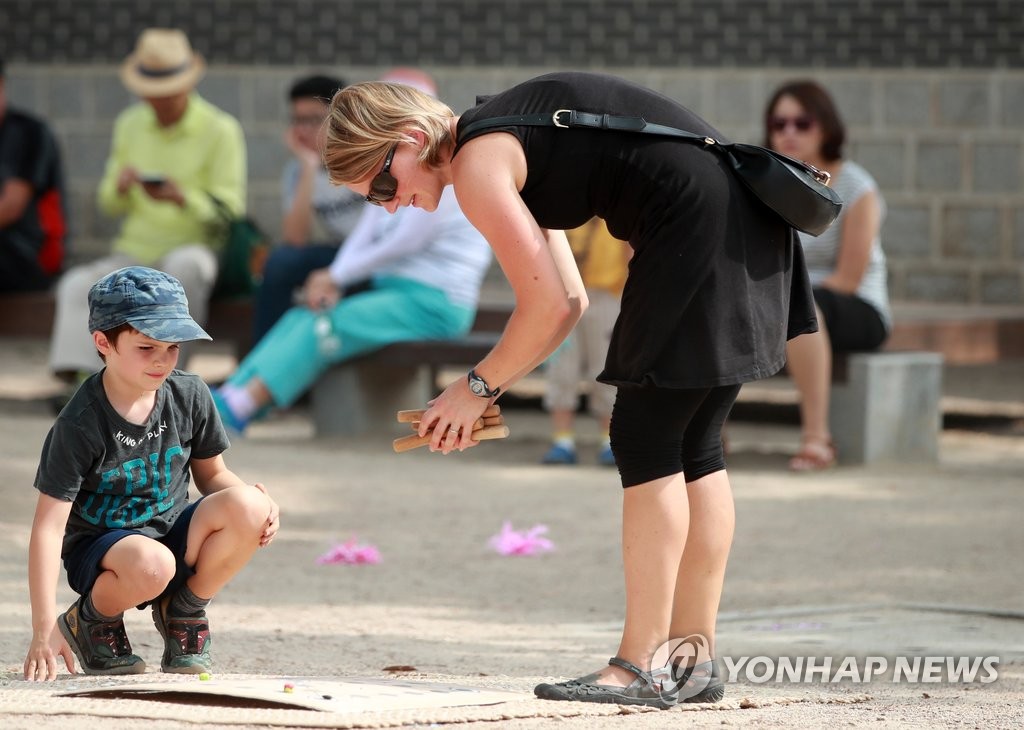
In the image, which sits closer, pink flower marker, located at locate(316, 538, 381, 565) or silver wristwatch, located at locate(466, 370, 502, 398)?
silver wristwatch, located at locate(466, 370, 502, 398)

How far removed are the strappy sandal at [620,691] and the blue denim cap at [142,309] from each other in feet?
3.24

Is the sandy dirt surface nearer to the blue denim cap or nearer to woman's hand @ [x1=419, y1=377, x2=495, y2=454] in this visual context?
woman's hand @ [x1=419, y1=377, x2=495, y2=454]

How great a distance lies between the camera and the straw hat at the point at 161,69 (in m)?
8.40

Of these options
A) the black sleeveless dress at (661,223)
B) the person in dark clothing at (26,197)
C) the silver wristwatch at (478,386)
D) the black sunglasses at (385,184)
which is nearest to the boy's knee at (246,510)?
the silver wristwatch at (478,386)

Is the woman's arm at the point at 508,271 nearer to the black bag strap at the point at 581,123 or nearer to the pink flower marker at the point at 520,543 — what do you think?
the black bag strap at the point at 581,123

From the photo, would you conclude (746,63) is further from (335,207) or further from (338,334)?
(338,334)

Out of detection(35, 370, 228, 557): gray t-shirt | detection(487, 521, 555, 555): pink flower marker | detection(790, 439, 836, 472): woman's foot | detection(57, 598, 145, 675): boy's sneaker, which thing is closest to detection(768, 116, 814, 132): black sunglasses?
detection(790, 439, 836, 472): woman's foot

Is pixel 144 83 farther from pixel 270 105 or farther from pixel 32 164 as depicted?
pixel 270 105

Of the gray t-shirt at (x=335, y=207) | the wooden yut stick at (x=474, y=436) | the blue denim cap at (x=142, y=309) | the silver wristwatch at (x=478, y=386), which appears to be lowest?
the wooden yut stick at (x=474, y=436)

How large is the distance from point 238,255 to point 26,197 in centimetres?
120

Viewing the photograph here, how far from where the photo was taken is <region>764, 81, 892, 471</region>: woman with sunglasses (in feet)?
23.0

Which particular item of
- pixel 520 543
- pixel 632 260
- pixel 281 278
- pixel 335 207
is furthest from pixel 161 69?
pixel 632 260

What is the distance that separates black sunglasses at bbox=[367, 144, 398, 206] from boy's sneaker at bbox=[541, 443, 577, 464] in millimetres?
3957

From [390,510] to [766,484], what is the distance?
1.54 metres
